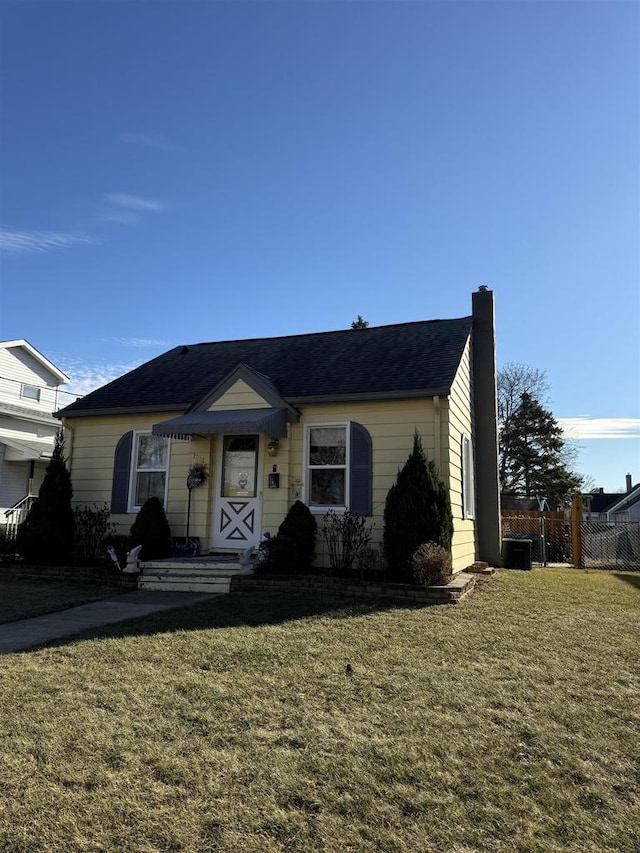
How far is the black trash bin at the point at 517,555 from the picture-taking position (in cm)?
1384

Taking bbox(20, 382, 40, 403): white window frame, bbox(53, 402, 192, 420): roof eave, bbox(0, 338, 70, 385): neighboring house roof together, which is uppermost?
bbox(0, 338, 70, 385): neighboring house roof

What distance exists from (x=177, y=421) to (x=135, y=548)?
8.35 feet

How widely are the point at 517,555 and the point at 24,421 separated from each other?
1876 centimetres

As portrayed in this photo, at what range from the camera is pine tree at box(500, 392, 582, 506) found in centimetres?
3506

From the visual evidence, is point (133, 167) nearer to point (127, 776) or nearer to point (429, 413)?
point (429, 413)

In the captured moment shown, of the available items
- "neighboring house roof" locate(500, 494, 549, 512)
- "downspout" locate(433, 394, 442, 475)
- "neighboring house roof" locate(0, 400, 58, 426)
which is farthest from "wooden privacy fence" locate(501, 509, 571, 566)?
"neighboring house roof" locate(0, 400, 58, 426)

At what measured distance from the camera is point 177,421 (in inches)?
432

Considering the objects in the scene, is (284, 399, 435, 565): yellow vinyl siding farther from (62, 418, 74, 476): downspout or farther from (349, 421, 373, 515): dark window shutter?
(62, 418, 74, 476): downspout

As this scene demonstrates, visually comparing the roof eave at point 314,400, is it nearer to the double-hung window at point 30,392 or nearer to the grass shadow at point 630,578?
the grass shadow at point 630,578

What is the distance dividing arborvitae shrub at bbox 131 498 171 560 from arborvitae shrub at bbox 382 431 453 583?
448 centimetres

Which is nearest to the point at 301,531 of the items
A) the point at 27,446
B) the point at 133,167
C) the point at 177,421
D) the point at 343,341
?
the point at 177,421

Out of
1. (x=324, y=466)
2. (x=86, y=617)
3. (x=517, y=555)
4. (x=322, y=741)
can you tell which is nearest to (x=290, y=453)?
(x=324, y=466)

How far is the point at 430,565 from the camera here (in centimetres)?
831

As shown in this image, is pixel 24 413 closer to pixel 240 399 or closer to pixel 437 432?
pixel 240 399
